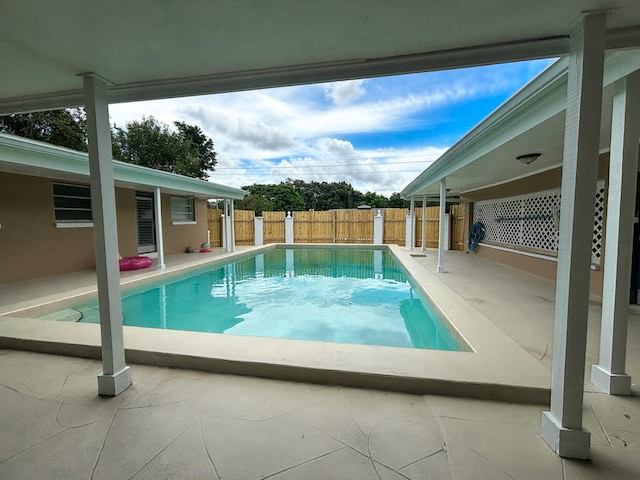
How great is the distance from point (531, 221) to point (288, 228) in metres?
11.3

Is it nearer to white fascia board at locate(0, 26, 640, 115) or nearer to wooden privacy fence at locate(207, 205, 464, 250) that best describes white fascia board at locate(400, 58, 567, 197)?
white fascia board at locate(0, 26, 640, 115)

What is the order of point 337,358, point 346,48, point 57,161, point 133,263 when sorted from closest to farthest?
point 346,48
point 337,358
point 57,161
point 133,263

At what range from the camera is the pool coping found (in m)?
2.41

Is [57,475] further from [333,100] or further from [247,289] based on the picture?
[333,100]

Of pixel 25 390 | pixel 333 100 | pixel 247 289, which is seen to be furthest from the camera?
pixel 333 100

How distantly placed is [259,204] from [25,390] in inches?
997

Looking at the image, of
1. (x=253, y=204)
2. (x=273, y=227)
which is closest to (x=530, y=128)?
(x=273, y=227)

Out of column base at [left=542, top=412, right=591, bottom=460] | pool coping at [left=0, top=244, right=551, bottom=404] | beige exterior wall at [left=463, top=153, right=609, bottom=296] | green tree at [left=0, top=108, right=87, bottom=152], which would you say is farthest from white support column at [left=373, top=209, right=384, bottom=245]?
green tree at [left=0, top=108, right=87, bottom=152]

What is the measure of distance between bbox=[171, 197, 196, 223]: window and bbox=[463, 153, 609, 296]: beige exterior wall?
38.4 feet

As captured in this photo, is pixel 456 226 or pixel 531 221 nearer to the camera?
pixel 531 221

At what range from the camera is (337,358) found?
2789 millimetres

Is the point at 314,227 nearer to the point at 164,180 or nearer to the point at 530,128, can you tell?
the point at 164,180

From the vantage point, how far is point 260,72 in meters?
2.24

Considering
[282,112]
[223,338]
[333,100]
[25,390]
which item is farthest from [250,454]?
[282,112]
